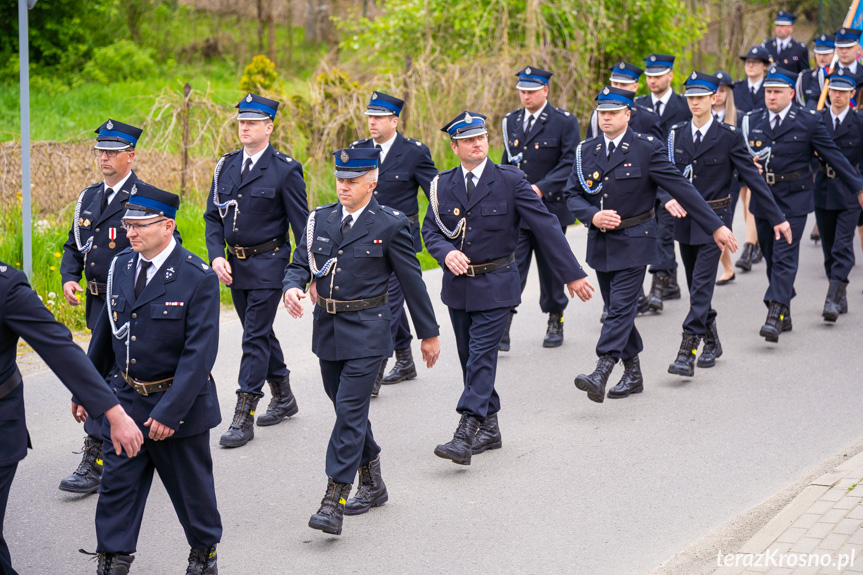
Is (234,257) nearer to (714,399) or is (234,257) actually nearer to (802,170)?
(714,399)

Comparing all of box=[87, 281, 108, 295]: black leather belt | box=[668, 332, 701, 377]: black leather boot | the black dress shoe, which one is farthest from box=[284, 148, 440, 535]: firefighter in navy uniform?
the black dress shoe

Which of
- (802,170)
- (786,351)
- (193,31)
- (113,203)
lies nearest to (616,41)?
(802,170)

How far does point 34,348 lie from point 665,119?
7760 millimetres

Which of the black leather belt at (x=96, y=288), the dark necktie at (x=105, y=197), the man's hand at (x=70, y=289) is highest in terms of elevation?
the dark necktie at (x=105, y=197)

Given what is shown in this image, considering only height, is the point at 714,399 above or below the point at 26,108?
below

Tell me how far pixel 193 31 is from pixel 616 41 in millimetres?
18179

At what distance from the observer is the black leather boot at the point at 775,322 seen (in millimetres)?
8680

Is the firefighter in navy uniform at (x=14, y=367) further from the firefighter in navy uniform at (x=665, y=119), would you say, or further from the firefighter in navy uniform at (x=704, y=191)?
the firefighter in navy uniform at (x=665, y=119)

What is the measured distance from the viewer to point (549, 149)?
9.20 metres

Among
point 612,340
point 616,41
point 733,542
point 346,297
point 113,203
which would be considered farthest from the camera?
point 616,41

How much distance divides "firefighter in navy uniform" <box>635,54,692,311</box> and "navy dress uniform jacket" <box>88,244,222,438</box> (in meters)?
6.27

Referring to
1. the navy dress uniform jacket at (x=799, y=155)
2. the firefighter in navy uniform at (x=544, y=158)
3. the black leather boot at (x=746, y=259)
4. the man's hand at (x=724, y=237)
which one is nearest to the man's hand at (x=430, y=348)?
the man's hand at (x=724, y=237)

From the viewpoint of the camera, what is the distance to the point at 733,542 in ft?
17.0

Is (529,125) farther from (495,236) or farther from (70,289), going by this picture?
(70,289)
